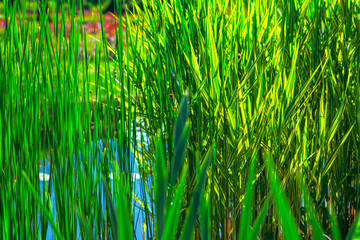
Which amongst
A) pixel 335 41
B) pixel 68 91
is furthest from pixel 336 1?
pixel 68 91

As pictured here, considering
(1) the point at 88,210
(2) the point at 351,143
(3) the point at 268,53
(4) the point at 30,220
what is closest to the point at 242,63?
(3) the point at 268,53

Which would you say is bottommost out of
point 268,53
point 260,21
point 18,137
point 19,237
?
point 19,237

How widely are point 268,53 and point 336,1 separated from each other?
1.10ft

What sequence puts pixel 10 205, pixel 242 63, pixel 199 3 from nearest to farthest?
pixel 10 205 < pixel 242 63 < pixel 199 3

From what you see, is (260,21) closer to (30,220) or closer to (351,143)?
(351,143)

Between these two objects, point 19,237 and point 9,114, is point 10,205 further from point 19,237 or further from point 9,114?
point 9,114

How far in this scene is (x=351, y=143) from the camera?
55.0 inches

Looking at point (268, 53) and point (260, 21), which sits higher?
point (260, 21)

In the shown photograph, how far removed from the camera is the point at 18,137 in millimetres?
958

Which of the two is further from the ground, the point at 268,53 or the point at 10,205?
the point at 268,53

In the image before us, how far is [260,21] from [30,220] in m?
0.96

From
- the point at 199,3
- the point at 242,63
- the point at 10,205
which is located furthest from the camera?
the point at 199,3

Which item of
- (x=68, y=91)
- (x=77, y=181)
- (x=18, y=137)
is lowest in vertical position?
(x=77, y=181)

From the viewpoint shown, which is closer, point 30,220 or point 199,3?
point 30,220
